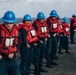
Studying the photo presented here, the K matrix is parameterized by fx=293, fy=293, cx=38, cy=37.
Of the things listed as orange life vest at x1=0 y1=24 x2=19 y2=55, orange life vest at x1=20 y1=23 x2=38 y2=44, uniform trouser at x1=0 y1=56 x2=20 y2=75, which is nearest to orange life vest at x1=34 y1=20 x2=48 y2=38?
orange life vest at x1=20 y1=23 x2=38 y2=44

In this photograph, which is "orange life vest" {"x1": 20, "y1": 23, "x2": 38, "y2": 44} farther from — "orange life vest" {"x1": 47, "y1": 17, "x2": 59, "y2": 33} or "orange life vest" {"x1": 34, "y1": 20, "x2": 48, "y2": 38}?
"orange life vest" {"x1": 47, "y1": 17, "x2": 59, "y2": 33}

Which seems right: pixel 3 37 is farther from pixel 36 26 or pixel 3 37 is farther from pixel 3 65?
pixel 36 26

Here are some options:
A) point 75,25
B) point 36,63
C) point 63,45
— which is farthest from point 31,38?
point 75,25

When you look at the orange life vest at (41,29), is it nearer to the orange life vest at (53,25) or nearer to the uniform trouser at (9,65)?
the orange life vest at (53,25)

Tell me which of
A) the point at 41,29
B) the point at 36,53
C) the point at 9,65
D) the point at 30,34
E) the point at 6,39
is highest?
the point at 41,29

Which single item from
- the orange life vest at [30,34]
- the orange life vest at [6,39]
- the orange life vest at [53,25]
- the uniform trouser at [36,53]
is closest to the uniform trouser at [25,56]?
the orange life vest at [30,34]

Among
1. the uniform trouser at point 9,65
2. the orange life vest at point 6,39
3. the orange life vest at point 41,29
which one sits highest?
the orange life vest at point 41,29

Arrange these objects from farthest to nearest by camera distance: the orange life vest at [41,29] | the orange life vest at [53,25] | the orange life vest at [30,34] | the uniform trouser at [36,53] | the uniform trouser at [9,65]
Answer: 1. the orange life vest at [53,25]
2. the orange life vest at [41,29]
3. the uniform trouser at [36,53]
4. the orange life vest at [30,34]
5. the uniform trouser at [9,65]

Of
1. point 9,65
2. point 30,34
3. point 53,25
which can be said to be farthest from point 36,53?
point 9,65

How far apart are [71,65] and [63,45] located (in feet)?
10.9

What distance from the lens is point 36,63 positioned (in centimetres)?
1026

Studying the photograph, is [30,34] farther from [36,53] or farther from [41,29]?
[41,29]

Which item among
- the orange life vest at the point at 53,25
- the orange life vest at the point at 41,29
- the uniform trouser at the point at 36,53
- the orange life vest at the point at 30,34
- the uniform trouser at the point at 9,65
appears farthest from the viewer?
the orange life vest at the point at 53,25

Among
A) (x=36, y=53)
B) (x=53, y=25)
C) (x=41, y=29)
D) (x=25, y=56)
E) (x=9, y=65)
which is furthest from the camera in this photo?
(x=53, y=25)
